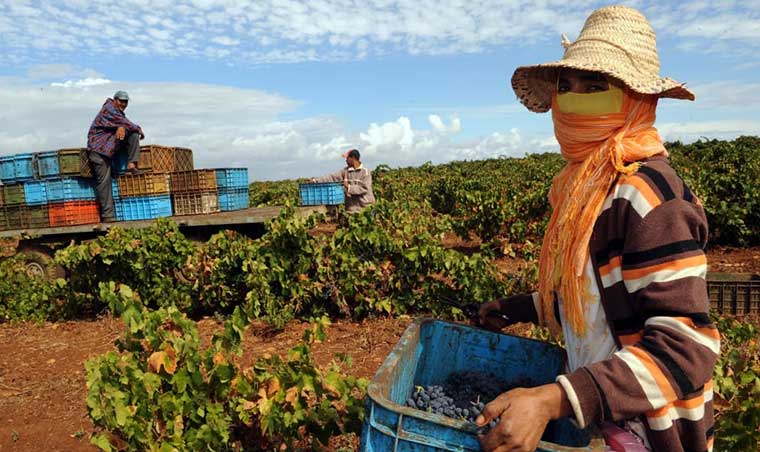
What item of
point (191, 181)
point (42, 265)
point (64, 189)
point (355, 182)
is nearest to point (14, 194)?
point (64, 189)

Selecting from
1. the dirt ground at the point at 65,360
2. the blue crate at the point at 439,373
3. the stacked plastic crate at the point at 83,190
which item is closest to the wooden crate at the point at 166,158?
the stacked plastic crate at the point at 83,190

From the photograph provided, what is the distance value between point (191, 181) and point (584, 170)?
845 centimetres

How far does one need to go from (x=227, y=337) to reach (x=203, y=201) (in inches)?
283

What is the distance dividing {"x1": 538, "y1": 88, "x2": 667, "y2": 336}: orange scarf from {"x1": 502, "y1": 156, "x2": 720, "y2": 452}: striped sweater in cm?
9

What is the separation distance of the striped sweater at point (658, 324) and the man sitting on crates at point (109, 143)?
8532 mm

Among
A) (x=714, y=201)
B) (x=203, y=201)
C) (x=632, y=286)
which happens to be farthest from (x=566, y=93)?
(x=714, y=201)

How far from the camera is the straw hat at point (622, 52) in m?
1.63

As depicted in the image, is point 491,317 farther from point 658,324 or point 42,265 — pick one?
point 42,265

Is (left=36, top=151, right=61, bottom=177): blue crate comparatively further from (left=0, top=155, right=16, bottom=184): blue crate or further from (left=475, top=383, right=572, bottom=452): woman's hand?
(left=475, top=383, right=572, bottom=452): woman's hand

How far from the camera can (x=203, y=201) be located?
30.3 ft

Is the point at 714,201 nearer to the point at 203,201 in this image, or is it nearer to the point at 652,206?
the point at 203,201

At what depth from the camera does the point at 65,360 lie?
222 inches

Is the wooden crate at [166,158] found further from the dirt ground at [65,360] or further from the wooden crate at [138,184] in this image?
the dirt ground at [65,360]

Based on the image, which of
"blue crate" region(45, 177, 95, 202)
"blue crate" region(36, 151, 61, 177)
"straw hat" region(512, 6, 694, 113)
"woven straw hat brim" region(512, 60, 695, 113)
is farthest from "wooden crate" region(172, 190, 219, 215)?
"straw hat" region(512, 6, 694, 113)
